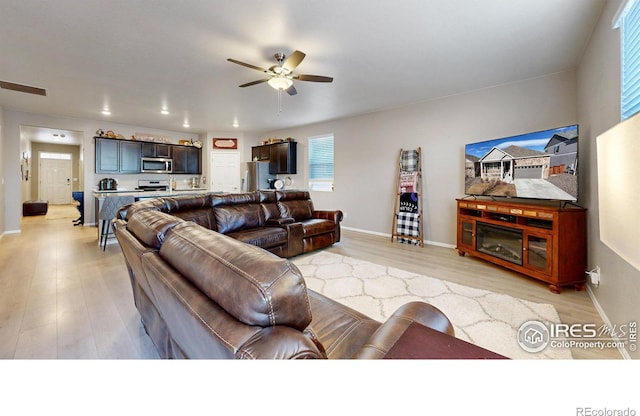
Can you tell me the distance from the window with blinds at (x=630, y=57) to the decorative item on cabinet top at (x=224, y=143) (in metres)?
7.39

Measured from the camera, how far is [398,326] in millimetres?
854

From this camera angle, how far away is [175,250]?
1.01m

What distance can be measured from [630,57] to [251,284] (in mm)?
2688

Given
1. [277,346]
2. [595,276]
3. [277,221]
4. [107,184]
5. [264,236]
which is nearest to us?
[277,346]

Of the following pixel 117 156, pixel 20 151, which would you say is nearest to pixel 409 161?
pixel 117 156

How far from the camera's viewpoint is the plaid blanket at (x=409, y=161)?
4.49m

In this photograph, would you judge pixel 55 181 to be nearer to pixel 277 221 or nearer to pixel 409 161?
pixel 277 221

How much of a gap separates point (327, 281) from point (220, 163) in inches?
236

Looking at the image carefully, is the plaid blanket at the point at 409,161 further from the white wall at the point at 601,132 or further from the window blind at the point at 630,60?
the window blind at the point at 630,60

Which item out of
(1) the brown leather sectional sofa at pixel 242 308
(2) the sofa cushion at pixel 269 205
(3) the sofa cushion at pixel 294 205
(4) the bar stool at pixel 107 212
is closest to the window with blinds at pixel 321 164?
(3) the sofa cushion at pixel 294 205

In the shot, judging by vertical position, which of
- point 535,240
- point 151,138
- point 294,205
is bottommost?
point 535,240

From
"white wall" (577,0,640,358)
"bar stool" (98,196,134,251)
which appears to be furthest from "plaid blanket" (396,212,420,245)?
"bar stool" (98,196,134,251)

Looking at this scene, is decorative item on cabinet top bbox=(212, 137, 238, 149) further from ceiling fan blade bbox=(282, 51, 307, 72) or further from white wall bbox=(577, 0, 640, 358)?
white wall bbox=(577, 0, 640, 358)
